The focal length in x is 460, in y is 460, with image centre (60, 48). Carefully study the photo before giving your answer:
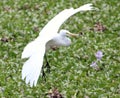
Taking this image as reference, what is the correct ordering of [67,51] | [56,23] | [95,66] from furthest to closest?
1. [67,51]
2. [95,66]
3. [56,23]

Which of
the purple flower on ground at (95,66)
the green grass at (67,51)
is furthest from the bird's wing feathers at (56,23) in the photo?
the purple flower on ground at (95,66)

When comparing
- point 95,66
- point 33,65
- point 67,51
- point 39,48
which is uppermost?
point 39,48

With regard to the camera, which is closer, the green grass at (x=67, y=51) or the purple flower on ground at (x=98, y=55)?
the green grass at (x=67, y=51)

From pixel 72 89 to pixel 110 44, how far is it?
2.44 m

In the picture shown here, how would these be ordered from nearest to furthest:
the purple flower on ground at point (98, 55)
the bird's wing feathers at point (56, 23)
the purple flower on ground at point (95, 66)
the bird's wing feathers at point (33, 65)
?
the bird's wing feathers at point (33, 65), the bird's wing feathers at point (56, 23), the purple flower on ground at point (95, 66), the purple flower on ground at point (98, 55)

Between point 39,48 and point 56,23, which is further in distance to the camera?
point 56,23

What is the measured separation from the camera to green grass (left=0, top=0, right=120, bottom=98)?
29.8ft

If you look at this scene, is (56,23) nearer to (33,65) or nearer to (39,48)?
(39,48)

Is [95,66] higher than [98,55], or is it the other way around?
[98,55]

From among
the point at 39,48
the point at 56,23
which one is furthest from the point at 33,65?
the point at 56,23

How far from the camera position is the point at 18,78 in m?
9.52

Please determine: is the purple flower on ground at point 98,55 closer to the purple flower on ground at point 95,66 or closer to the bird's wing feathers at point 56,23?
the purple flower on ground at point 95,66

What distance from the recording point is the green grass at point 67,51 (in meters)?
9.09

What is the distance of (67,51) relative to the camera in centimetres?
1080
